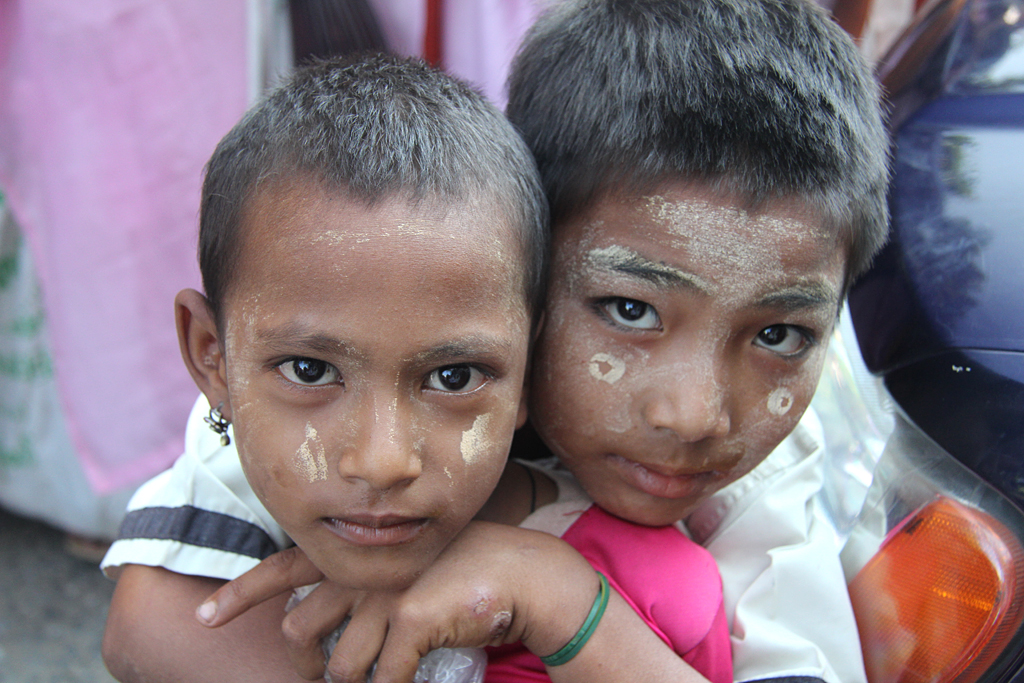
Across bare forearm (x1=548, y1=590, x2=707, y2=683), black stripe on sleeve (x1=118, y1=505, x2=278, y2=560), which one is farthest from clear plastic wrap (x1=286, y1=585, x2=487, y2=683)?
black stripe on sleeve (x1=118, y1=505, x2=278, y2=560)

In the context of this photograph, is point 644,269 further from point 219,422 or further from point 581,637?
point 219,422

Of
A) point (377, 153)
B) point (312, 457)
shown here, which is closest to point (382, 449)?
point (312, 457)

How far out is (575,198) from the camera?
4.25 ft

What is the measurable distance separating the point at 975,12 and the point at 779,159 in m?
1.12

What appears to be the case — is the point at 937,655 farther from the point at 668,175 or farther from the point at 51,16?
the point at 51,16

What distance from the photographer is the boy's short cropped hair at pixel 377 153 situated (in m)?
1.08

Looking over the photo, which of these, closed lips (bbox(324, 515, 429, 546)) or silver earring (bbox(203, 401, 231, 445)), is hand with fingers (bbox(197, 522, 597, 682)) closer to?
closed lips (bbox(324, 515, 429, 546))

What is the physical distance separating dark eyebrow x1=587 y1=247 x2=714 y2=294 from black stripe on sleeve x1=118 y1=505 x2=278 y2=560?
76 cm

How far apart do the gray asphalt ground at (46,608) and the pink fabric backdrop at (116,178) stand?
20.5 inches

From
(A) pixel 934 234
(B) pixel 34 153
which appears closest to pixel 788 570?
(A) pixel 934 234

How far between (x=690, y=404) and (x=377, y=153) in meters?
0.57

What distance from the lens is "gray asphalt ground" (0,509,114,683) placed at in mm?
2457

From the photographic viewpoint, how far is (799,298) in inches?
48.3

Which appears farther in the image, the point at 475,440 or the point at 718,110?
the point at 718,110
